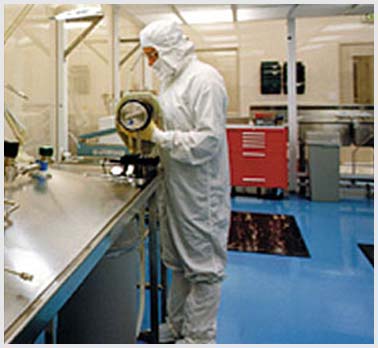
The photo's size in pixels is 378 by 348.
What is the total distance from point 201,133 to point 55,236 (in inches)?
32.8

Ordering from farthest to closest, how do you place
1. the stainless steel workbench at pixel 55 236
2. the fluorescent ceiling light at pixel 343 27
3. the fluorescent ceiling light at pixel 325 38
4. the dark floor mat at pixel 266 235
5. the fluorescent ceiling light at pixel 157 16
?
the fluorescent ceiling light at pixel 325 38
the fluorescent ceiling light at pixel 343 27
the fluorescent ceiling light at pixel 157 16
the dark floor mat at pixel 266 235
the stainless steel workbench at pixel 55 236

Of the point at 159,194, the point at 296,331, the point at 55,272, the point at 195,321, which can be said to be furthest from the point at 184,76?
the point at 296,331

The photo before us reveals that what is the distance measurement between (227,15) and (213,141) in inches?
166

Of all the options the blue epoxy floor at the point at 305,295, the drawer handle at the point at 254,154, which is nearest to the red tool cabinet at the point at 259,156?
the drawer handle at the point at 254,154

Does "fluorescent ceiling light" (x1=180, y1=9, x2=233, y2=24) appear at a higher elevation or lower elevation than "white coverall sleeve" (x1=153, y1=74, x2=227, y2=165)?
higher

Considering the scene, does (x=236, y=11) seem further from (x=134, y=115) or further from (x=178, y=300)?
(x=178, y=300)

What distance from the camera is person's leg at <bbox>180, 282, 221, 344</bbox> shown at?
1.76 meters

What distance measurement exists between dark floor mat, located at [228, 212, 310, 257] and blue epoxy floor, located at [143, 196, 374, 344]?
104mm

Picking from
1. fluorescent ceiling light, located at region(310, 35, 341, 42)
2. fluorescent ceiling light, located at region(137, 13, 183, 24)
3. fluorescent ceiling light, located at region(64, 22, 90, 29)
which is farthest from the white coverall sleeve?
fluorescent ceiling light, located at region(310, 35, 341, 42)

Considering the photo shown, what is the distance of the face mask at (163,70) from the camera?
182cm

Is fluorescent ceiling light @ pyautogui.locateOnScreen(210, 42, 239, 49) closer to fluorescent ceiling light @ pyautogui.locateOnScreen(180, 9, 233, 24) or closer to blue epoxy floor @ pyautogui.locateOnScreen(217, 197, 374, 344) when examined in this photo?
fluorescent ceiling light @ pyautogui.locateOnScreen(180, 9, 233, 24)

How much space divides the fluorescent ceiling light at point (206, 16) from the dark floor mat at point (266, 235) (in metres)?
2.69

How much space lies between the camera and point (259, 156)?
510 centimetres

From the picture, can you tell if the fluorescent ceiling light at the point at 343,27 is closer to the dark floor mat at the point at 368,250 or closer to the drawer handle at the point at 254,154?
the drawer handle at the point at 254,154
